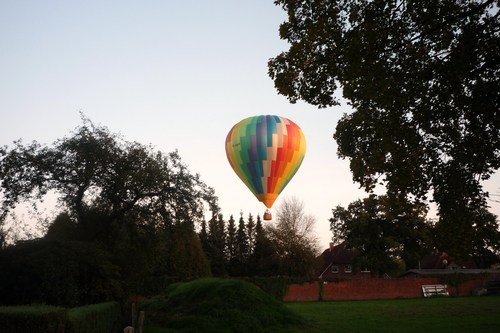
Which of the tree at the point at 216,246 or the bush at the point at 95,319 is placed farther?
the tree at the point at 216,246

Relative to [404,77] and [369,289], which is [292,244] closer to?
[369,289]

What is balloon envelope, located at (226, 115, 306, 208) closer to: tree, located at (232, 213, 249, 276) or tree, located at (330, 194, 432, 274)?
tree, located at (330, 194, 432, 274)

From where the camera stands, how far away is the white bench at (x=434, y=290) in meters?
46.4

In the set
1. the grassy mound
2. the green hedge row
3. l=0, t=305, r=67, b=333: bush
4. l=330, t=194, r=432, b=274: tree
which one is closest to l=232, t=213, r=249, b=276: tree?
l=330, t=194, r=432, b=274: tree

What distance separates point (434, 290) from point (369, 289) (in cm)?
657

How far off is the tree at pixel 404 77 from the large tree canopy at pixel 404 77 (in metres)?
0.02

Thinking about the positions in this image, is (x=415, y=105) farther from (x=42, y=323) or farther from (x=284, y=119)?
(x=284, y=119)

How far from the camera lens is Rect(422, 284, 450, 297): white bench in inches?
1827

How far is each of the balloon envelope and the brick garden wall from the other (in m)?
12.9

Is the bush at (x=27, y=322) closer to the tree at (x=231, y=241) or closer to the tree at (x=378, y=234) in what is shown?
the tree at (x=378, y=234)

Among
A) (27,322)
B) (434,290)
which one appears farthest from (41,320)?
(434,290)

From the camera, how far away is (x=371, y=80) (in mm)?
9703

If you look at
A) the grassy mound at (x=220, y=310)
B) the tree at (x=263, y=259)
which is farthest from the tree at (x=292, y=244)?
the grassy mound at (x=220, y=310)

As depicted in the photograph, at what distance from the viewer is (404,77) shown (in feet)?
32.4
